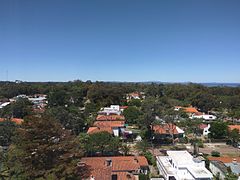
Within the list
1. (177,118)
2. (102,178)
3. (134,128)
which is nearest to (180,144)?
(177,118)

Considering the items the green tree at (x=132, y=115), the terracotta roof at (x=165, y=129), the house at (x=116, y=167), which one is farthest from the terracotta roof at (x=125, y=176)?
the green tree at (x=132, y=115)

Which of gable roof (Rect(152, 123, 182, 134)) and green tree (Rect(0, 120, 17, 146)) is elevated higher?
green tree (Rect(0, 120, 17, 146))

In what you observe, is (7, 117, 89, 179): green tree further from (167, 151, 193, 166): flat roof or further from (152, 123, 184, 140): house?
(152, 123, 184, 140): house

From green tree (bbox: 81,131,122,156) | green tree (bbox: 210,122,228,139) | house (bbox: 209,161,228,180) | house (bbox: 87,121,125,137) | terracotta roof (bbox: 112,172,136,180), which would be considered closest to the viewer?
terracotta roof (bbox: 112,172,136,180)

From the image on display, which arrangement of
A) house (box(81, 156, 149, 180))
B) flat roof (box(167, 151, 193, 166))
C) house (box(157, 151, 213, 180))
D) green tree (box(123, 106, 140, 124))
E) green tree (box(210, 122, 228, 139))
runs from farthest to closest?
green tree (box(123, 106, 140, 124)), green tree (box(210, 122, 228, 139)), flat roof (box(167, 151, 193, 166)), house (box(157, 151, 213, 180)), house (box(81, 156, 149, 180))

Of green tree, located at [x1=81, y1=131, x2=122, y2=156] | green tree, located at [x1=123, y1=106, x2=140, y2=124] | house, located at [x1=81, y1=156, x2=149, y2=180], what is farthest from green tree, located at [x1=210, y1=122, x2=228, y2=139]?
green tree, located at [x1=81, y1=131, x2=122, y2=156]

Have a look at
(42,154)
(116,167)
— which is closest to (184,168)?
(116,167)

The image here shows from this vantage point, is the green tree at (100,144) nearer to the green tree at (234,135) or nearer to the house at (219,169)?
the house at (219,169)
